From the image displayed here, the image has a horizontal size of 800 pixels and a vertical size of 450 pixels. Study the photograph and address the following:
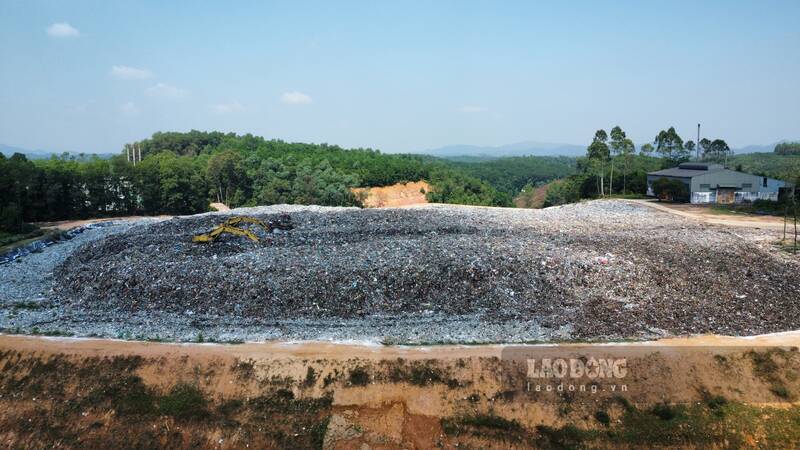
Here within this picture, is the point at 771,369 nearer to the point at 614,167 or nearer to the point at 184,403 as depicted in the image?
the point at 184,403

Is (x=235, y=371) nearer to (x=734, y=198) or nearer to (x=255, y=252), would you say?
(x=255, y=252)

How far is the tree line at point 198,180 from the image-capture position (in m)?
31.8

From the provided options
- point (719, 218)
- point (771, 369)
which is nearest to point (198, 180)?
point (719, 218)

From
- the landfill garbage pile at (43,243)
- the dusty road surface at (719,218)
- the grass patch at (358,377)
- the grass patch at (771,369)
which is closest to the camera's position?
the grass patch at (771,369)

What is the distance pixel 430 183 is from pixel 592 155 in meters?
20.1

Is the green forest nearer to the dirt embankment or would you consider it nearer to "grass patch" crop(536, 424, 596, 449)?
the dirt embankment

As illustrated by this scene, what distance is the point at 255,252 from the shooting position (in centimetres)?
2111

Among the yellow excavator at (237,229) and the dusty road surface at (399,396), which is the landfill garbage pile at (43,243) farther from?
the dusty road surface at (399,396)

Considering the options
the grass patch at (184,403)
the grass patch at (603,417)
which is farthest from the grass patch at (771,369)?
the grass patch at (184,403)

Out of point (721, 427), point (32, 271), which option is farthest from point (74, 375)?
point (721, 427)

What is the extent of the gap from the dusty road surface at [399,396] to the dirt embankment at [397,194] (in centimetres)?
4137

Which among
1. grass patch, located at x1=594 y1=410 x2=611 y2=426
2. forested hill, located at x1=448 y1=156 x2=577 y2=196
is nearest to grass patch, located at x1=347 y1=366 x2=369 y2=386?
grass patch, located at x1=594 y1=410 x2=611 y2=426

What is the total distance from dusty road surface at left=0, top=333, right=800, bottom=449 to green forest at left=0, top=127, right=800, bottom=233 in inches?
787

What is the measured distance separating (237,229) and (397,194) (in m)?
36.0
